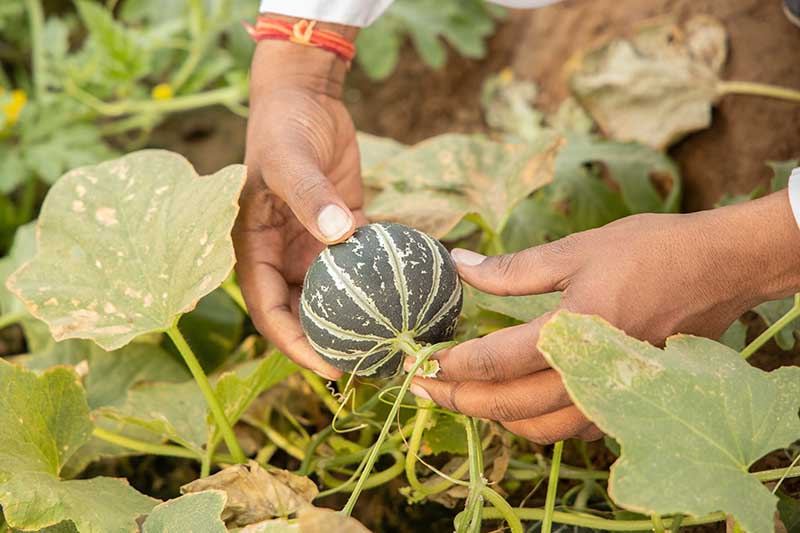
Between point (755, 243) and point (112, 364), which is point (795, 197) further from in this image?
point (112, 364)

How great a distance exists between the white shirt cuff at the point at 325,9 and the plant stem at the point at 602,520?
1035 mm

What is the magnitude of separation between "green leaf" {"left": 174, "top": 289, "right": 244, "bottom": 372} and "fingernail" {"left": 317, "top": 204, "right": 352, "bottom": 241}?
886 millimetres

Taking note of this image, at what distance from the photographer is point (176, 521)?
1.27 metres

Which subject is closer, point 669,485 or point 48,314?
point 669,485

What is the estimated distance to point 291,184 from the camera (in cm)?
144

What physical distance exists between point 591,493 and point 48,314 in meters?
1.07

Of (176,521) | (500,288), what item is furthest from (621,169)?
(176,521)

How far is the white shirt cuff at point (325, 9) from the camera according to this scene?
1.75 m

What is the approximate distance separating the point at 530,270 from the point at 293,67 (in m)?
0.75

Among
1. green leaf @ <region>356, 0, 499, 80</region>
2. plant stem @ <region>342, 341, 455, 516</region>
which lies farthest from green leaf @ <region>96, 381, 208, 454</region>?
green leaf @ <region>356, 0, 499, 80</region>

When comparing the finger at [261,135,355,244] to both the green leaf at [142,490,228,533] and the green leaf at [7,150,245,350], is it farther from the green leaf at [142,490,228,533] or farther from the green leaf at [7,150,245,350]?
the green leaf at [142,490,228,533]

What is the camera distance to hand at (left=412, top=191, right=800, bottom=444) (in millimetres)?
1206

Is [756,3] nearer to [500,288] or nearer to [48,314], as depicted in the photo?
[500,288]

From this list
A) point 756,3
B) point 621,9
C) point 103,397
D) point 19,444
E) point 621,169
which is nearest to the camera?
point 19,444
